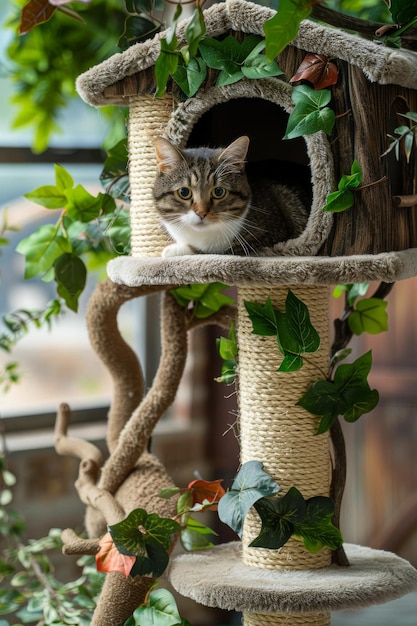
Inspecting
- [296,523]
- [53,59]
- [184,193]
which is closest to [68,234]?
[184,193]

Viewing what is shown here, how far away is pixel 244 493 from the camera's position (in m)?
1.34

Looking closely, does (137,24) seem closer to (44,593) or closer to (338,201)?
(338,201)

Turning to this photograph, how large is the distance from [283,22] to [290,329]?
50cm

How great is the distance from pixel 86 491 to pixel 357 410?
Result: 1.79 ft

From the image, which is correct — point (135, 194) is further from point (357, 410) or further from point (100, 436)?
point (100, 436)

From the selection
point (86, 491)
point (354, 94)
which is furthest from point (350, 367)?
point (86, 491)

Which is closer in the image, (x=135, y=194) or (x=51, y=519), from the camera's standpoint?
(x=135, y=194)

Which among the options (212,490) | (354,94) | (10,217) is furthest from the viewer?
(10,217)

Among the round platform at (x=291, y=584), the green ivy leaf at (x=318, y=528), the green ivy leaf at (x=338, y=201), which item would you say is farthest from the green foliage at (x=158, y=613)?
the green ivy leaf at (x=338, y=201)

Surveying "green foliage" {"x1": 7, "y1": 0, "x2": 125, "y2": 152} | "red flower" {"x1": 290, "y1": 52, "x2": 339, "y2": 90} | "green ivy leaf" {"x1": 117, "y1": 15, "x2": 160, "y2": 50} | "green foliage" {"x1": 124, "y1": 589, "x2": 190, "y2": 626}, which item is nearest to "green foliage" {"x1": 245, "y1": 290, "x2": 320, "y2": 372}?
"red flower" {"x1": 290, "y1": 52, "x2": 339, "y2": 90}

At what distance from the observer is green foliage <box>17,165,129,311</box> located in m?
1.61

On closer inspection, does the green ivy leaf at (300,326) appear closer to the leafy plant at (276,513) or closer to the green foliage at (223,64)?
the leafy plant at (276,513)

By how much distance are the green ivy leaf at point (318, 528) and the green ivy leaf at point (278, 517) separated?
0.05 feet

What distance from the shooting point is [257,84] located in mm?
1292
